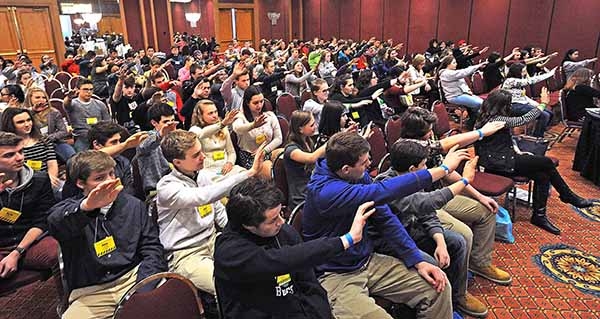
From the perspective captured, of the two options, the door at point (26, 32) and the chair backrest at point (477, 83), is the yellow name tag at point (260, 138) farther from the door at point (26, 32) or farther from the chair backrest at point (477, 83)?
the door at point (26, 32)

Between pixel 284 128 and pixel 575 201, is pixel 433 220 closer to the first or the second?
pixel 284 128

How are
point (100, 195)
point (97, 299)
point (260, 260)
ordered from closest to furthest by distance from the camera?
point (260, 260) < point (100, 195) < point (97, 299)

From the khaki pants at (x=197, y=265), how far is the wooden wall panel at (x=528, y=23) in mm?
11352

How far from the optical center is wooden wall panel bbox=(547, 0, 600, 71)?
9766mm

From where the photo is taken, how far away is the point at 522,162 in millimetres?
3836

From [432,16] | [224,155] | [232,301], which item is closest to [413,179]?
[232,301]

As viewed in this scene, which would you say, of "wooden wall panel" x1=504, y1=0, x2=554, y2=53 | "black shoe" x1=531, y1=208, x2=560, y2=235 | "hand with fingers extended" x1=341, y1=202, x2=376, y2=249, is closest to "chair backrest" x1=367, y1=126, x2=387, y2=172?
"black shoe" x1=531, y1=208, x2=560, y2=235

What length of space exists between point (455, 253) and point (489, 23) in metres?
11.0

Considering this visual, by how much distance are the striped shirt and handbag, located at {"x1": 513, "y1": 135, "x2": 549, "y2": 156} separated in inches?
178

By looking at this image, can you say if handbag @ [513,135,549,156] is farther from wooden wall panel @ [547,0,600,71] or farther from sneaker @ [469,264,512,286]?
wooden wall panel @ [547,0,600,71]

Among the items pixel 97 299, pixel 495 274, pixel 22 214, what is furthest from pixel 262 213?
pixel 495 274

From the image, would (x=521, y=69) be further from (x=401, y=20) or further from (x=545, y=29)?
(x=401, y=20)

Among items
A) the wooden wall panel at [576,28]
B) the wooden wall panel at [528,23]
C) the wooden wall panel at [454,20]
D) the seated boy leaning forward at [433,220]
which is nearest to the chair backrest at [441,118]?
the seated boy leaning forward at [433,220]

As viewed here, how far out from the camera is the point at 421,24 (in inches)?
529
